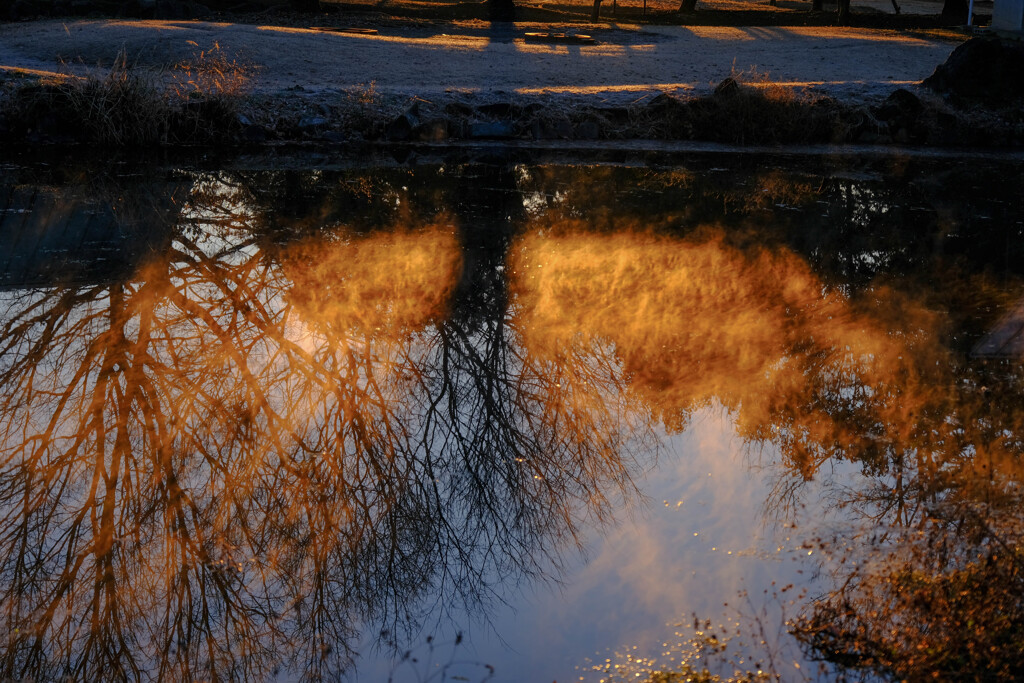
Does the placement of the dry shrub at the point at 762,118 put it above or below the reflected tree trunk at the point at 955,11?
below

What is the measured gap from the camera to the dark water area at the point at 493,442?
3131 millimetres

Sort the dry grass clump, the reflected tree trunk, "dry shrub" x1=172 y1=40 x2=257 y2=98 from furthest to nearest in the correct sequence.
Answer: the reflected tree trunk, "dry shrub" x1=172 y1=40 x2=257 y2=98, the dry grass clump

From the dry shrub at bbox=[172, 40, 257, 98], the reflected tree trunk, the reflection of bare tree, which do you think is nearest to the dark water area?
the reflection of bare tree

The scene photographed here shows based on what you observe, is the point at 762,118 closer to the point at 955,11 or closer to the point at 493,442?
the point at 493,442

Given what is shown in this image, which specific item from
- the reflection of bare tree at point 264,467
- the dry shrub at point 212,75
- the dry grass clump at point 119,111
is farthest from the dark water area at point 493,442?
the dry shrub at point 212,75

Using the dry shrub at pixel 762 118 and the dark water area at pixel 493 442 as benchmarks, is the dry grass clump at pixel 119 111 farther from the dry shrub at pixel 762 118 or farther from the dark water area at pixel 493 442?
the dry shrub at pixel 762 118

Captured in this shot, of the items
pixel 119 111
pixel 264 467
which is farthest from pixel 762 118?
pixel 264 467

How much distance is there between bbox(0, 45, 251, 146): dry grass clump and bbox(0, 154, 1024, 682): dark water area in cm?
310

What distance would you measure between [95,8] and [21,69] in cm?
937

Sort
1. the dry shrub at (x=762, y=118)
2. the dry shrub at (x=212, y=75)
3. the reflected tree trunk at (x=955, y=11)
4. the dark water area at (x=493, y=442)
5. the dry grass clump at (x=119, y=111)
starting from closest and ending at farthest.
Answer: the dark water area at (x=493, y=442) < the dry grass clump at (x=119, y=111) < the dry shrub at (x=212, y=75) < the dry shrub at (x=762, y=118) < the reflected tree trunk at (x=955, y=11)

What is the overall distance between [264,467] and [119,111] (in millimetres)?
8104

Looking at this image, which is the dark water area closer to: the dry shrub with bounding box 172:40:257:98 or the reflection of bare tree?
the reflection of bare tree

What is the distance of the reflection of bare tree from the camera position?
10.4 ft

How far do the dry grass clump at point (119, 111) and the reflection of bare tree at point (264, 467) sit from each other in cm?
537
